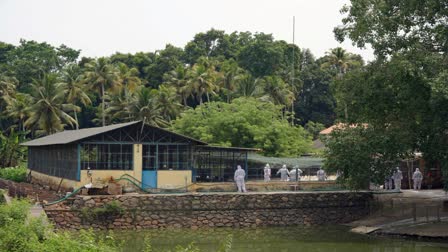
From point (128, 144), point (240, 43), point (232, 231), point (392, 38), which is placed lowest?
point (232, 231)

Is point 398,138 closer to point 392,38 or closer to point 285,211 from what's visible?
point 392,38

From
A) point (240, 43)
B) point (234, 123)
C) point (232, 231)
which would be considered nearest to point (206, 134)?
point (234, 123)

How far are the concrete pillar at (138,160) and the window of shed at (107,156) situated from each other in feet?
0.66

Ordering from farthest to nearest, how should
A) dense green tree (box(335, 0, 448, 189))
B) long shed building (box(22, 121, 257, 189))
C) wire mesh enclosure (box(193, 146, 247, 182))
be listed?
1. wire mesh enclosure (box(193, 146, 247, 182))
2. long shed building (box(22, 121, 257, 189))
3. dense green tree (box(335, 0, 448, 189))

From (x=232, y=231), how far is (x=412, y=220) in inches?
298

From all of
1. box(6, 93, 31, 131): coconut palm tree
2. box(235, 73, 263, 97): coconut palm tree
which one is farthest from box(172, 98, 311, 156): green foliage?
box(6, 93, 31, 131): coconut palm tree

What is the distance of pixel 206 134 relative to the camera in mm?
41875

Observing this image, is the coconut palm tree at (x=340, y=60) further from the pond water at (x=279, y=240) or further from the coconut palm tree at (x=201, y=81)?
the pond water at (x=279, y=240)

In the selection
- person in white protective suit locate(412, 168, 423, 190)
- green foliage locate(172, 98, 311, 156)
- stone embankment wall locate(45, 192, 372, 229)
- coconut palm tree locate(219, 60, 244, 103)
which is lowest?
stone embankment wall locate(45, 192, 372, 229)

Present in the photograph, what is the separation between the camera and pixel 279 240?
87.7 ft

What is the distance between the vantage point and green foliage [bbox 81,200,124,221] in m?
27.6

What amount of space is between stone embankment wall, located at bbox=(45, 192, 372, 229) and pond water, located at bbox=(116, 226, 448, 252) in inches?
23.9

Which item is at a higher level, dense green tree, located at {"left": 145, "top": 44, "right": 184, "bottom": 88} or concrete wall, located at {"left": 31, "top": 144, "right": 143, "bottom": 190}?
dense green tree, located at {"left": 145, "top": 44, "right": 184, "bottom": 88}

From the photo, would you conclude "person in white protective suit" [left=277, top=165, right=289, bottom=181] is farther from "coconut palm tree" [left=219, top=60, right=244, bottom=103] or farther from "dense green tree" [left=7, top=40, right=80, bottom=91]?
"dense green tree" [left=7, top=40, right=80, bottom=91]
